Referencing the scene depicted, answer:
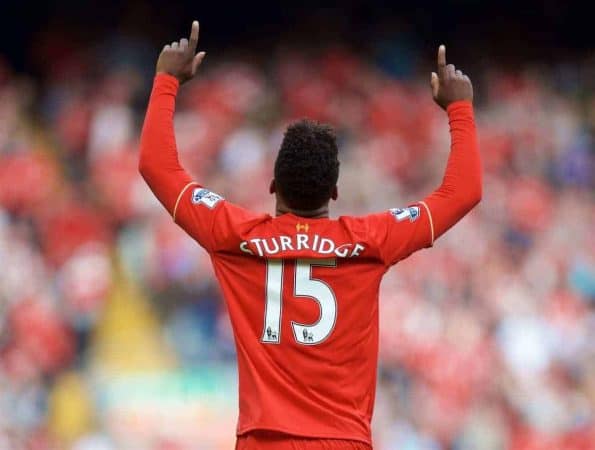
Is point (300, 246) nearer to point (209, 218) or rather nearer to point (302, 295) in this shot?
point (302, 295)

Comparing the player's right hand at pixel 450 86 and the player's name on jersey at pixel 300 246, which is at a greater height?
the player's right hand at pixel 450 86

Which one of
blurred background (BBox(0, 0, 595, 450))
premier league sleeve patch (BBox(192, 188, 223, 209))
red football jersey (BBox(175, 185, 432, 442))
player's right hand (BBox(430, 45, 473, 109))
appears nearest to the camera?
red football jersey (BBox(175, 185, 432, 442))

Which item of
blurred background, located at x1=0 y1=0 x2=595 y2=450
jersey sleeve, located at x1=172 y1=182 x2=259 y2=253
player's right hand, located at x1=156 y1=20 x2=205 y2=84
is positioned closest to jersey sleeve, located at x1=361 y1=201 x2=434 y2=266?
jersey sleeve, located at x1=172 y1=182 x2=259 y2=253

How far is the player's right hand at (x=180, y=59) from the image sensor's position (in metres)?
2.89

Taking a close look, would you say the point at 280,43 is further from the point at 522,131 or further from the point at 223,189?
the point at 522,131

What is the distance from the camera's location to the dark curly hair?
2660 mm

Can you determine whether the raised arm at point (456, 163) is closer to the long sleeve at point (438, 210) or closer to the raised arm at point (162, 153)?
the long sleeve at point (438, 210)

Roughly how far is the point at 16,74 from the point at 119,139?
119 cm

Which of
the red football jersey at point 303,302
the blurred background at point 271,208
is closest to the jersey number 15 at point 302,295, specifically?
the red football jersey at point 303,302

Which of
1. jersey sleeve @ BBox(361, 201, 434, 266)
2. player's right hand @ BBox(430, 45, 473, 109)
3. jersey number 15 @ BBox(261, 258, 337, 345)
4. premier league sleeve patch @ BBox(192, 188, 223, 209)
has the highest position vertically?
player's right hand @ BBox(430, 45, 473, 109)

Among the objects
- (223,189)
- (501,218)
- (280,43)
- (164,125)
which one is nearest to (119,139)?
(223,189)

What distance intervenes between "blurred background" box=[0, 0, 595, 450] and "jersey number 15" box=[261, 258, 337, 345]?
18.0 ft

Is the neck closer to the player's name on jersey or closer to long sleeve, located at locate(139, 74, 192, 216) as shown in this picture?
the player's name on jersey

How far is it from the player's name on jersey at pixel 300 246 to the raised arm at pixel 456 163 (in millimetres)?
242
